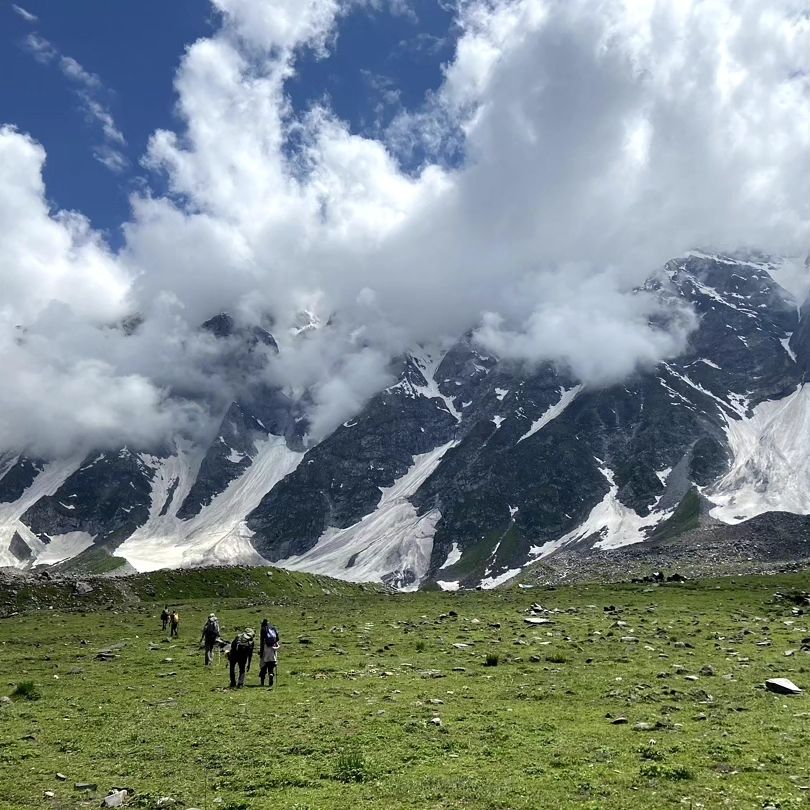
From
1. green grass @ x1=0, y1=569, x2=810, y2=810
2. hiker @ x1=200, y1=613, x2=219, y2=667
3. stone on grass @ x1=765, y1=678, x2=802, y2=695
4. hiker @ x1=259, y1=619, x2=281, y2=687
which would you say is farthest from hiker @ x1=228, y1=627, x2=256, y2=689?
stone on grass @ x1=765, y1=678, x2=802, y2=695

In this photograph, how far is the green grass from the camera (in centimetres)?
1459

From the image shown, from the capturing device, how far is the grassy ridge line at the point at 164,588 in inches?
2815

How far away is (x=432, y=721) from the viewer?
65.9ft

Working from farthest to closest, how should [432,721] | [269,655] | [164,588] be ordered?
[164,588], [269,655], [432,721]

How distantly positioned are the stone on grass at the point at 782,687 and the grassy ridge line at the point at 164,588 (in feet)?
207

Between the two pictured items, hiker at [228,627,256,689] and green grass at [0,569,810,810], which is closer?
green grass at [0,569,810,810]

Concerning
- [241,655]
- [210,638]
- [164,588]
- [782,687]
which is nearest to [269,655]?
[241,655]

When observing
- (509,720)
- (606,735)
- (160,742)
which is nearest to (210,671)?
(160,742)

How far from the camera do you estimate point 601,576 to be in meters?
116

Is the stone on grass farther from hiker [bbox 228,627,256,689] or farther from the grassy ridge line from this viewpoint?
the grassy ridge line

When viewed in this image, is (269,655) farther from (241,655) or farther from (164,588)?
→ (164,588)

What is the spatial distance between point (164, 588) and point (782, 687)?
78174mm

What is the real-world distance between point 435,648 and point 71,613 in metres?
43.0

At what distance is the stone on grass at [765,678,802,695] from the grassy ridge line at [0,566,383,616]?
2482 inches
